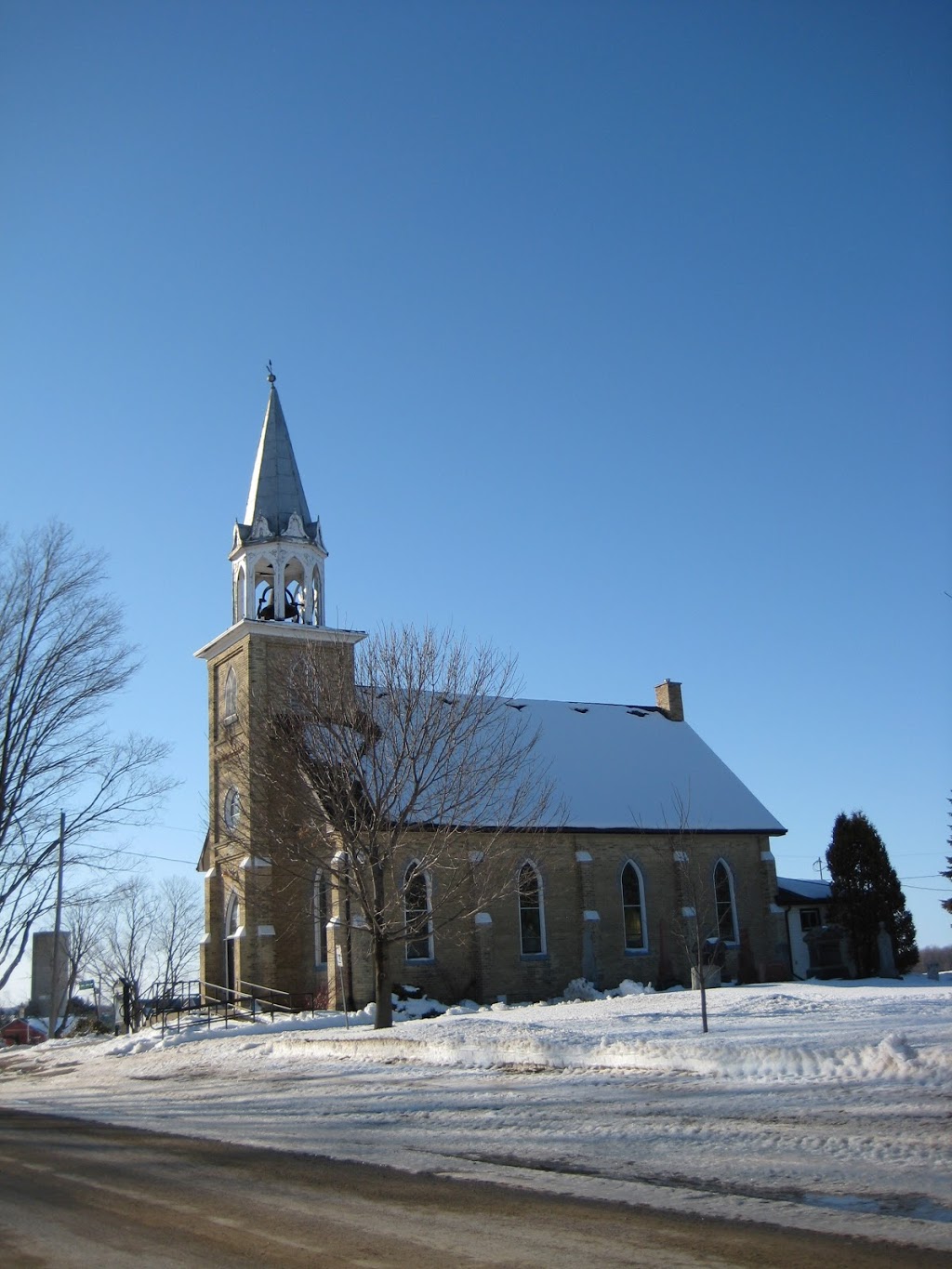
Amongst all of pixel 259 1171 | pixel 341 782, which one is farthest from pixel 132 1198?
pixel 341 782

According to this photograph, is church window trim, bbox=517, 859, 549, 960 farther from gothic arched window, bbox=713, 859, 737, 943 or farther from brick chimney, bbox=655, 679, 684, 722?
brick chimney, bbox=655, 679, 684, 722

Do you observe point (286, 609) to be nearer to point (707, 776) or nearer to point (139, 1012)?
point (139, 1012)

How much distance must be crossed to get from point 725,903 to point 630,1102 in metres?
27.2

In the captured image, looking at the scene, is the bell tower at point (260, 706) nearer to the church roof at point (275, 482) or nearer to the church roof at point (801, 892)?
the church roof at point (275, 482)

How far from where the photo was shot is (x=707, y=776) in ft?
135

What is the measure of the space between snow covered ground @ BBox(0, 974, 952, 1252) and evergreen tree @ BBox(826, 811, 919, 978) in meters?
15.5

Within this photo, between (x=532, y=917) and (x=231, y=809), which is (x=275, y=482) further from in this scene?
(x=532, y=917)

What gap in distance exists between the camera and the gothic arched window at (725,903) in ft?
125

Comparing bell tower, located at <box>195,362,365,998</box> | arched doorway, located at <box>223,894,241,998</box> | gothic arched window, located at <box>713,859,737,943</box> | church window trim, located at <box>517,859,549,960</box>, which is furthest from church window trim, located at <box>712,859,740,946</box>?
arched doorway, located at <box>223,894,241,998</box>

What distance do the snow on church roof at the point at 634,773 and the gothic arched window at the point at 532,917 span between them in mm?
2015

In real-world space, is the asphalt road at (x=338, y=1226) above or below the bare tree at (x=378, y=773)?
below

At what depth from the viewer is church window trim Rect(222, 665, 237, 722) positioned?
35.3m

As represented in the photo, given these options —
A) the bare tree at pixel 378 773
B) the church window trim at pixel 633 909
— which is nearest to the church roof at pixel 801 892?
the church window trim at pixel 633 909

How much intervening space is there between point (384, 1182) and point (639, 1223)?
8.37 ft
